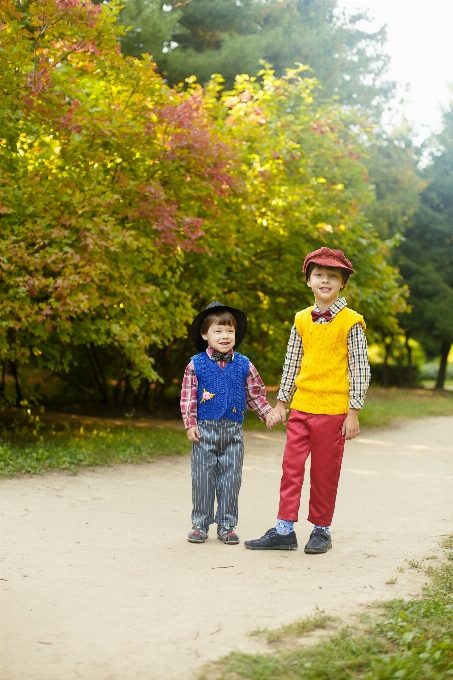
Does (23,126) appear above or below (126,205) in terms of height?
above

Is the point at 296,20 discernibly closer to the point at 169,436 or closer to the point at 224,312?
the point at 169,436

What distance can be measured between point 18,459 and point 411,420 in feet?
30.2

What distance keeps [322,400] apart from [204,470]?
2.96 ft

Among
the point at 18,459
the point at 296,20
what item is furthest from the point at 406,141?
the point at 18,459

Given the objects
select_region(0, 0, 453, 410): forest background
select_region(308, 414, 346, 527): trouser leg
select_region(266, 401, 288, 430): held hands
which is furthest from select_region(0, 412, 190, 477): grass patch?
select_region(308, 414, 346, 527): trouser leg

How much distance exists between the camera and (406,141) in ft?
89.1

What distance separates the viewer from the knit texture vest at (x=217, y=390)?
208 inches

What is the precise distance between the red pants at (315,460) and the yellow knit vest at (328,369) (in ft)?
Result: 0.22

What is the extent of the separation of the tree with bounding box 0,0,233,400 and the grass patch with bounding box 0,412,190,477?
3.11 ft

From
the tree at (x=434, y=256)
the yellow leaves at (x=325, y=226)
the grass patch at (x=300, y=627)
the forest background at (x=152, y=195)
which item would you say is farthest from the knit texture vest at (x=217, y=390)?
the tree at (x=434, y=256)

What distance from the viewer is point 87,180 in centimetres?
906

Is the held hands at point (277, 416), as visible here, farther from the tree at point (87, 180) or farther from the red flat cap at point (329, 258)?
the tree at point (87, 180)

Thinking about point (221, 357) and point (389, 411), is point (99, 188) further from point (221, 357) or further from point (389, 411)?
point (389, 411)

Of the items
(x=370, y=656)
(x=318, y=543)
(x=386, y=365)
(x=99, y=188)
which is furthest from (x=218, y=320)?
(x=386, y=365)
